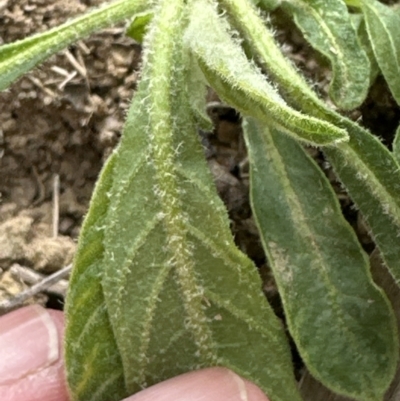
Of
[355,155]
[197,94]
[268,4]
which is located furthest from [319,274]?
[268,4]

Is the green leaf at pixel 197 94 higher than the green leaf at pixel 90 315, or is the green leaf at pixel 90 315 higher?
the green leaf at pixel 197 94

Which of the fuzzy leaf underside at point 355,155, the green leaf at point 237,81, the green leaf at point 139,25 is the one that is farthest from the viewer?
the green leaf at point 139,25

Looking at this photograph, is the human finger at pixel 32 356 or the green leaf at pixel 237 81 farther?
the human finger at pixel 32 356

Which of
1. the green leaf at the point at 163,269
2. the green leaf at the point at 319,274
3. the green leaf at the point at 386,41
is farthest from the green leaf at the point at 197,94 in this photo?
the green leaf at the point at 386,41

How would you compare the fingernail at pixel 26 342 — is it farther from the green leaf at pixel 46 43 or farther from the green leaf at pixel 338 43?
the green leaf at pixel 338 43

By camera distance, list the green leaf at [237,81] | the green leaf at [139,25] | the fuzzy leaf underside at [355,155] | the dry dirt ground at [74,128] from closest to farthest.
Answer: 1. the green leaf at [237,81]
2. the fuzzy leaf underside at [355,155]
3. the green leaf at [139,25]
4. the dry dirt ground at [74,128]

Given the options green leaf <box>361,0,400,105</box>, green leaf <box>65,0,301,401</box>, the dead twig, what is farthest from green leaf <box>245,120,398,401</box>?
the dead twig

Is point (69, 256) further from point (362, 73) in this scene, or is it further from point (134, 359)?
point (362, 73)
